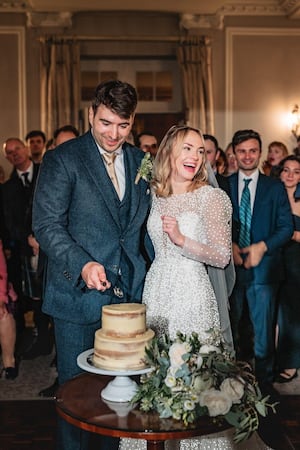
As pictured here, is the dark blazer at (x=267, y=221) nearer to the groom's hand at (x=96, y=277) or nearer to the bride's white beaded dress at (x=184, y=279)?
the bride's white beaded dress at (x=184, y=279)

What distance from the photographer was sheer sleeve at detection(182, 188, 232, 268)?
10.0 ft

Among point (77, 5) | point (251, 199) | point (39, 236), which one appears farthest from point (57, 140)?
point (77, 5)

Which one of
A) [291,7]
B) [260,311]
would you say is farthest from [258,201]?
[291,7]

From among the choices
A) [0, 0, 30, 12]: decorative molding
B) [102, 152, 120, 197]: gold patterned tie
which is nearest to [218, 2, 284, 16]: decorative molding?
[0, 0, 30, 12]: decorative molding

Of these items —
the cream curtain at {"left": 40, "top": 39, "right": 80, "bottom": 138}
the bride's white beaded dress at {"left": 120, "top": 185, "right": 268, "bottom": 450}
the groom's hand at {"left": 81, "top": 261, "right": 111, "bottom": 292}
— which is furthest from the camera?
the cream curtain at {"left": 40, "top": 39, "right": 80, "bottom": 138}

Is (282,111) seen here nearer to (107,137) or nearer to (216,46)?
(216,46)

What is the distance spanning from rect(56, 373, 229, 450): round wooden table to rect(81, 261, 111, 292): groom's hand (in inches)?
14.1

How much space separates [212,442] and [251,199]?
73.4 inches

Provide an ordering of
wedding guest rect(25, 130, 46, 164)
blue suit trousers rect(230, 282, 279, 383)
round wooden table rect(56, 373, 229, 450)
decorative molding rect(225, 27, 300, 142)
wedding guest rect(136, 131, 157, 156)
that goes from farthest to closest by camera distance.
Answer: decorative molding rect(225, 27, 300, 142)
wedding guest rect(25, 130, 46, 164)
wedding guest rect(136, 131, 157, 156)
blue suit trousers rect(230, 282, 279, 383)
round wooden table rect(56, 373, 229, 450)

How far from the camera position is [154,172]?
123 inches

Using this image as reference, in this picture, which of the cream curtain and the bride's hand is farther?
the cream curtain

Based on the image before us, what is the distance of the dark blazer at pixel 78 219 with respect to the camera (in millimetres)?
2752

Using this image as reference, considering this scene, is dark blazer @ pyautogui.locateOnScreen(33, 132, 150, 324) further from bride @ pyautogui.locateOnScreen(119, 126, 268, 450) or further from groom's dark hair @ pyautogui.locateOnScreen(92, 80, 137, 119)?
bride @ pyautogui.locateOnScreen(119, 126, 268, 450)

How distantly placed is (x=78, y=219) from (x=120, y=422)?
36.1 inches
